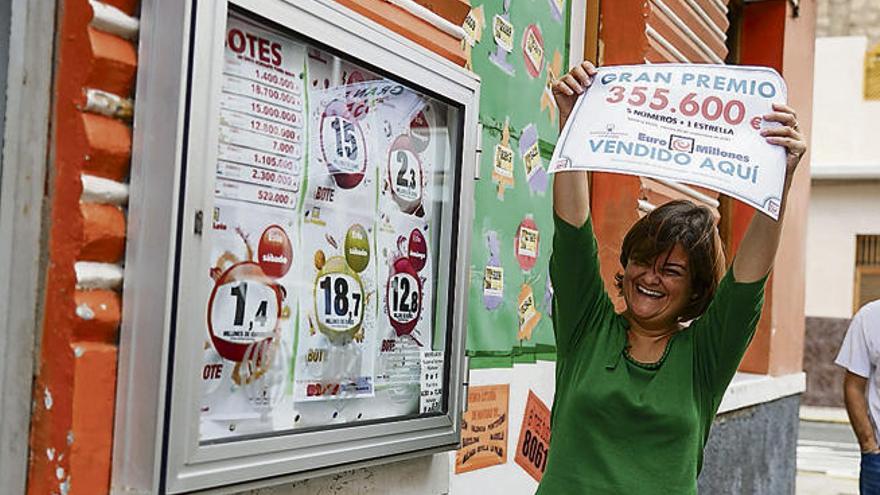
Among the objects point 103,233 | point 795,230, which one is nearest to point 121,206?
point 103,233

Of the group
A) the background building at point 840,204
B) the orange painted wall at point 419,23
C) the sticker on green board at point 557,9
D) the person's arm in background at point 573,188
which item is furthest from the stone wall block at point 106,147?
the background building at point 840,204

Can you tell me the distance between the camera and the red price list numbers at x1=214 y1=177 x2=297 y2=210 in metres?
2.31

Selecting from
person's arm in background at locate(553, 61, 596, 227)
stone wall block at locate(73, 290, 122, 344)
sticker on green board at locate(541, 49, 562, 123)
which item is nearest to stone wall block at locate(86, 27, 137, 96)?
stone wall block at locate(73, 290, 122, 344)

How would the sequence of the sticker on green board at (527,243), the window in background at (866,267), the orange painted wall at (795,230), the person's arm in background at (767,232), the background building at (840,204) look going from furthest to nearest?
the background building at (840,204) < the window in background at (866,267) < the orange painted wall at (795,230) < the sticker on green board at (527,243) < the person's arm in background at (767,232)

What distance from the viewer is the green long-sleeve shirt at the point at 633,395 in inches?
98.0

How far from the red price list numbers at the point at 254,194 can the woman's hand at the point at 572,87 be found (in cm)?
71

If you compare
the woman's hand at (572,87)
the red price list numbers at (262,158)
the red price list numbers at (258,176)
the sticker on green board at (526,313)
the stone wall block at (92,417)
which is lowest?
the stone wall block at (92,417)

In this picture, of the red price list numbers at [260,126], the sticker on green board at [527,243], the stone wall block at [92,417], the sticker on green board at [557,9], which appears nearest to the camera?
the stone wall block at [92,417]

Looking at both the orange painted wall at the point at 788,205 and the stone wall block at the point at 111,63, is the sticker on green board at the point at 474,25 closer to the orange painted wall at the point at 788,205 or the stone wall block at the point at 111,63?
the stone wall block at the point at 111,63

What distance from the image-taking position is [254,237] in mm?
2426

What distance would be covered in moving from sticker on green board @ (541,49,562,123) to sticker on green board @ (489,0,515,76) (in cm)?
35

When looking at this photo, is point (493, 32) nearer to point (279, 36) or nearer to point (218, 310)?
point (279, 36)

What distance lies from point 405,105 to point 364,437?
2.99ft

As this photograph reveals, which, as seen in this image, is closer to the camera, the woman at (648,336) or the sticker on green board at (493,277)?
the woman at (648,336)
